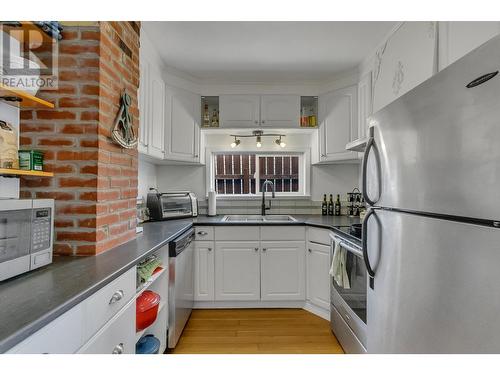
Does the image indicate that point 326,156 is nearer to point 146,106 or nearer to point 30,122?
point 146,106

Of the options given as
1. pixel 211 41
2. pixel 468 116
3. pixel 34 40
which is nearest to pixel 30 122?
pixel 34 40

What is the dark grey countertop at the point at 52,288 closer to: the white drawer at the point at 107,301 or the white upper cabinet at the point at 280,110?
the white drawer at the point at 107,301

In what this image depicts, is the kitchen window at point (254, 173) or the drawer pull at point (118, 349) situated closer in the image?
the drawer pull at point (118, 349)

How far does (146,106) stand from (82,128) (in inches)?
39.9

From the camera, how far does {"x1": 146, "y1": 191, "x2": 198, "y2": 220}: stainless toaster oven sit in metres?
2.79

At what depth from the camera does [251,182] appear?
3.54 m

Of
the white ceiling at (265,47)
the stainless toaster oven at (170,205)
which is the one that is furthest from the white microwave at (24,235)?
the white ceiling at (265,47)

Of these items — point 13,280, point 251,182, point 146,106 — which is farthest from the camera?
point 251,182

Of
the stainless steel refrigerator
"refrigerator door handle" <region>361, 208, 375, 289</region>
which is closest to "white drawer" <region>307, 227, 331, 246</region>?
"refrigerator door handle" <region>361, 208, 375, 289</region>

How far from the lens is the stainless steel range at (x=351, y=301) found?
5.62ft

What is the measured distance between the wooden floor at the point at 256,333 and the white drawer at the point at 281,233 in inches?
27.3

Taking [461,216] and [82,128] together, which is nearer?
[461,216]

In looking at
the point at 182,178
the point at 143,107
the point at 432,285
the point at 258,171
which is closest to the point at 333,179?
the point at 258,171

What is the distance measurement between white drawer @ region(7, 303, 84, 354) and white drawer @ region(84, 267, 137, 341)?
5cm
